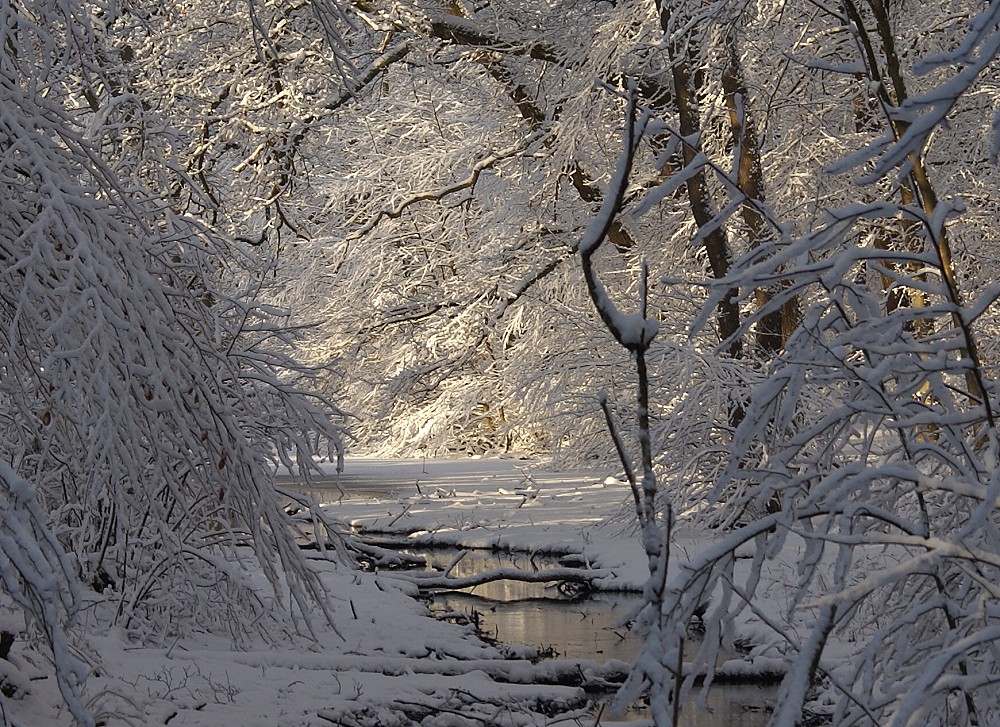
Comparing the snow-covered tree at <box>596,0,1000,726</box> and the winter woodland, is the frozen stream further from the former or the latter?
the winter woodland

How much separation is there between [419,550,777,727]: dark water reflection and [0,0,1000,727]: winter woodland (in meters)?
0.52

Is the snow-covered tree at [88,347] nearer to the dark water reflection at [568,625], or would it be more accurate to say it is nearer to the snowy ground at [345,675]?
the snowy ground at [345,675]

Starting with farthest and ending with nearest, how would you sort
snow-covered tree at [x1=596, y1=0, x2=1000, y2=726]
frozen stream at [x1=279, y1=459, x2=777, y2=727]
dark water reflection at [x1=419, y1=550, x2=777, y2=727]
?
frozen stream at [x1=279, y1=459, x2=777, y2=727], dark water reflection at [x1=419, y1=550, x2=777, y2=727], snow-covered tree at [x1=596, y1=0, x2=1000, y2=726]

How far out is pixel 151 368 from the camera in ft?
10.7

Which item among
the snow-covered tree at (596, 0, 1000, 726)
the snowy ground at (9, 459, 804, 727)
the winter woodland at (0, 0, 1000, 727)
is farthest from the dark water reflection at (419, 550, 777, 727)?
the snow-covered tree at (596, 0, 1000, 726)

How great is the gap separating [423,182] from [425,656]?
10.2 meters

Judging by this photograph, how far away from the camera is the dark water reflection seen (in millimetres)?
6191

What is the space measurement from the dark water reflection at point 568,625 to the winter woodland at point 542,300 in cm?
52

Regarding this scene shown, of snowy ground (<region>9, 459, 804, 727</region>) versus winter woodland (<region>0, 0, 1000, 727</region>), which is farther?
snowy ground (<region>9, 459, 804, 727</region>)

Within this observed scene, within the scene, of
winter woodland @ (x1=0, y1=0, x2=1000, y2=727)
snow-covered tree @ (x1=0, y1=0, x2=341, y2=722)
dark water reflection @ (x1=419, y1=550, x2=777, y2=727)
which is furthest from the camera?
dark water reflection @ (x1=419, y1=550, x2=777, y2=727)

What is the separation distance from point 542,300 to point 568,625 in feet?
18.4

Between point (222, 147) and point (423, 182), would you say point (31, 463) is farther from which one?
point (423, 182)

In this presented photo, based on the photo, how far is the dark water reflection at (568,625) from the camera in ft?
20.3

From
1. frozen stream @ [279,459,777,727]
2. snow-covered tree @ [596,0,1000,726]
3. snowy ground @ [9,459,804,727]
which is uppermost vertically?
snow-covered tree @ [596,0,1000,726]
